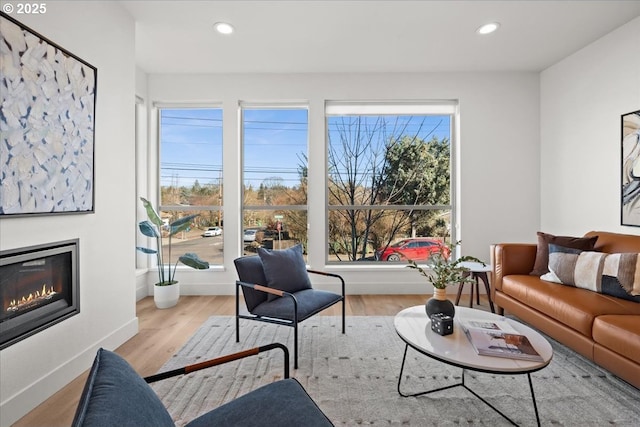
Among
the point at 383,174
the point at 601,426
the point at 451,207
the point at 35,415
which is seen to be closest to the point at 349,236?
the point at 383,174

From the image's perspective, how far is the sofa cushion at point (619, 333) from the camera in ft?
5.73

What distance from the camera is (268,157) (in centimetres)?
413

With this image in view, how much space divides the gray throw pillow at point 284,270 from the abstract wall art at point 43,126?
137 centimetres

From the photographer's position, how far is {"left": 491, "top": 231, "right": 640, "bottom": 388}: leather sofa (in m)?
1.82

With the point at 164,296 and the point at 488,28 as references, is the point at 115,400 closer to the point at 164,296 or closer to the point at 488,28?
the point at 164,296

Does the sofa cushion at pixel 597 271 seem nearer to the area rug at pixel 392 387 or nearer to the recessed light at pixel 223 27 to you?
the area rug at pixel 392 387

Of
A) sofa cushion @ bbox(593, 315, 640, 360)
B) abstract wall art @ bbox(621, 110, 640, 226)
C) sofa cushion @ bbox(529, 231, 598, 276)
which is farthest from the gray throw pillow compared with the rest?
abstract wall art @ bbox(621, 110, 640, 226)

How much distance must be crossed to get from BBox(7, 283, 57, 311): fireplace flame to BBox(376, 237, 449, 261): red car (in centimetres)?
335

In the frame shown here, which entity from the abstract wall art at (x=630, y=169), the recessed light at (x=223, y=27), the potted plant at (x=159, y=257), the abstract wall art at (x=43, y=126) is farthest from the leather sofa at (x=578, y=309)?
the abstract wall art at (x=43, y=126)

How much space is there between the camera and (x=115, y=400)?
787mm

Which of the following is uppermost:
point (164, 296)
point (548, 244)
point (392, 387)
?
point (548, 244)

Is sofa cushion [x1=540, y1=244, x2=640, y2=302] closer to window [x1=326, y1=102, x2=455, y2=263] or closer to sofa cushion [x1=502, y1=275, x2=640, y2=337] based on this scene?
sofa cushion [x1=502, y1=275, x2=640, y2=337]

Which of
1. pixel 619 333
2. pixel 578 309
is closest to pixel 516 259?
pixel 578 309

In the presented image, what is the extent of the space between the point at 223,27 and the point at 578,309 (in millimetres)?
3712
